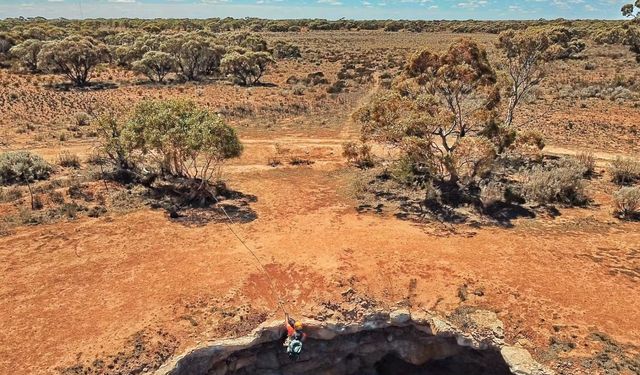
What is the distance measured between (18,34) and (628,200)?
3004 inches

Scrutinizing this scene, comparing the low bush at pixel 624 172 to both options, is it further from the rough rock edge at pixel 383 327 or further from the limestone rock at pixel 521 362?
the limestone rock at pixel 521 362

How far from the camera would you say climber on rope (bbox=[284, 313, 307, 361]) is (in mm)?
13180

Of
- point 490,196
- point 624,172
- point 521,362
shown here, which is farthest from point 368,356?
point 624,172

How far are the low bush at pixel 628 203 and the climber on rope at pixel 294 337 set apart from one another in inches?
590

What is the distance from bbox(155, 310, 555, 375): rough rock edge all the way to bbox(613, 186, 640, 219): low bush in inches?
401

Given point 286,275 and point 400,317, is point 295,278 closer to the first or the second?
point 286,275

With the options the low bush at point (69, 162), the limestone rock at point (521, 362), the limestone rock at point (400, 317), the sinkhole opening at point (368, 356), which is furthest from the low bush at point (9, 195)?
the limestone rock at point (521, 362)

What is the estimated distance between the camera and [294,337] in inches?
530

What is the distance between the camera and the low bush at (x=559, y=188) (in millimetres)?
22281

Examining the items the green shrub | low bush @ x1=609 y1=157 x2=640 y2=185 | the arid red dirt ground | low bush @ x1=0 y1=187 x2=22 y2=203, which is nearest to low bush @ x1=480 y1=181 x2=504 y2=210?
the arid red dirt ground

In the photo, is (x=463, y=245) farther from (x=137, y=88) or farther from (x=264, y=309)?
(x=137, y=88)

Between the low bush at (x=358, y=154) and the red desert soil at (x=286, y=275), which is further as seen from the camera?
the low bush at (x=358, y=154)

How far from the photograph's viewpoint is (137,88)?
48.6m

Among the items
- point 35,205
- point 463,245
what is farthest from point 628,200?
point 35,205
